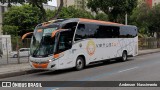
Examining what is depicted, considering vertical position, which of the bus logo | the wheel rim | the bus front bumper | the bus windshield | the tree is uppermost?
the tree

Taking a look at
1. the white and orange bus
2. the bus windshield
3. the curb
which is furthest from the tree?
the curb

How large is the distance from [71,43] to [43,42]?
1.74 meters

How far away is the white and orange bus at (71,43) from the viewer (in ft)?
58.3

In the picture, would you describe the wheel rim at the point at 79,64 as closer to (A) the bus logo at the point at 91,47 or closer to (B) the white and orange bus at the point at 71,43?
(B) the white and orange bus at the point at 71,43

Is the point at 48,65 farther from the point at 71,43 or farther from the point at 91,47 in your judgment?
the point at 91,47

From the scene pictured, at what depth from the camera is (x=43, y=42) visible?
18.0 meters

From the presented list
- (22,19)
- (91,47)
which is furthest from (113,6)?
(22,19)

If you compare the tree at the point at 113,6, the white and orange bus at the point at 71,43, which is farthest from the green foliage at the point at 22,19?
the white and orange bus at the point at 71,43

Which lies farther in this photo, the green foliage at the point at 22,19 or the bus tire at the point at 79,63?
the green foliage at the point at 22,19

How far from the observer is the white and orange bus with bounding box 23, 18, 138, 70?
58.3 feet

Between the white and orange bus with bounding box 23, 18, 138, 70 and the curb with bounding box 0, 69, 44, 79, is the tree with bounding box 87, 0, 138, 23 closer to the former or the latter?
the white and orange bus with bounding box 23, 18, 138, 70

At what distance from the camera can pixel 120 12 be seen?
32438 millimetres

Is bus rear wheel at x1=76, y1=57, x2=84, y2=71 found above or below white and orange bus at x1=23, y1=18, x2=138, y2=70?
below

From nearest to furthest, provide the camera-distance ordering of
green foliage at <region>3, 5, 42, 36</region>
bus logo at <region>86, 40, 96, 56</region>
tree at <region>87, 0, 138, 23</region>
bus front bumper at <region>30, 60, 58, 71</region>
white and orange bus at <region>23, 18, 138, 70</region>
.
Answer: bus front bumper at <region>30, 60, 58, 71</region>, white and orange bus at <region>23, 18, 138, 70</region>, bus logo at <region>86, 40, 96, 56</region>, tree at <region>87, 0, 138, 23</region>, green foliage at <region>3, 5, 42, 36</region>
